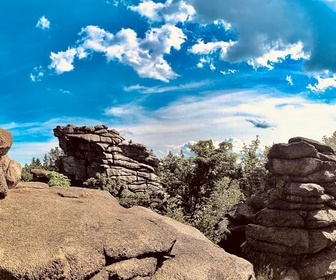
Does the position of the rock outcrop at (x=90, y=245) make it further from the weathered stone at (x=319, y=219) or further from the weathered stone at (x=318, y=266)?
the weathered stone at (x=319, y=219)

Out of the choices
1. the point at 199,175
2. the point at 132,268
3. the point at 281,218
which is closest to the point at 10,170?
the point at 132,268

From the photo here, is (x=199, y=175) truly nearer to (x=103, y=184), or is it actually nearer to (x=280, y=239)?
(x=103, y=184)

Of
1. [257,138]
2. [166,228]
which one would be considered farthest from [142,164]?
[166,228]

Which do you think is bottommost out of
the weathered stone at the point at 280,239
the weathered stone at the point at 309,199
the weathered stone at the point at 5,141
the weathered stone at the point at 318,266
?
the weathered stone at the point at 318,266

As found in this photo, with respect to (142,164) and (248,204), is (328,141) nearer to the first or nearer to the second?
(142,164)

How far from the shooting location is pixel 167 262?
10047mm

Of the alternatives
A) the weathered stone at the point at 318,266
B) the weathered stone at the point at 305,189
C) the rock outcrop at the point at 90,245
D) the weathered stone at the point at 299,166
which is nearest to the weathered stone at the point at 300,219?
the weathered stone at the point at 305,189

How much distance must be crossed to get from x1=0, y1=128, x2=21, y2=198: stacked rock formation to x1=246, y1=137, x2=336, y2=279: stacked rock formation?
15.2m

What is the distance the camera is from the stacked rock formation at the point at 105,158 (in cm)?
4062

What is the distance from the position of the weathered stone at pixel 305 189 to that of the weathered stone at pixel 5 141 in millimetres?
16609

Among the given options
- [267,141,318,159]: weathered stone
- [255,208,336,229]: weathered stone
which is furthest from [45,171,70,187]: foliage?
[267,141,318,159]: weathered stone

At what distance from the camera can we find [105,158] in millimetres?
40625

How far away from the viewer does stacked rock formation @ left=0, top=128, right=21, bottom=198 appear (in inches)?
383

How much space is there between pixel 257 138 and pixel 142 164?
43.2 feet
